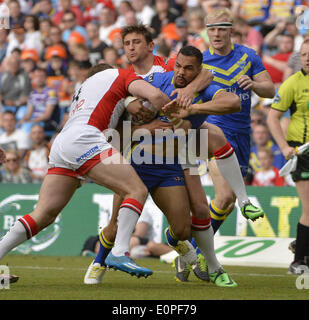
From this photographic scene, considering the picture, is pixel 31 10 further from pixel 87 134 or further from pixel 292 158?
pixel 87 134

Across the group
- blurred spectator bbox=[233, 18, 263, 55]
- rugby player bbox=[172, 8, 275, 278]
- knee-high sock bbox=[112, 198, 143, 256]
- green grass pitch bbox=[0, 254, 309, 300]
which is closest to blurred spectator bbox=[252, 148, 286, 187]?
green grass pitch bbox=[0, 254, 309, 300]

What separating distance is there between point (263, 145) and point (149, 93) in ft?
20.5

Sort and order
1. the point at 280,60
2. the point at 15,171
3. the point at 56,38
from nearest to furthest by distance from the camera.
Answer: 1. the point at 15,171
2. the point at 280,60
3. the point at 56,38

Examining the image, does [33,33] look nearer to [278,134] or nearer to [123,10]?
[123,10]

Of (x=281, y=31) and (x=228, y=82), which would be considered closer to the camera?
(x=228, y=82)

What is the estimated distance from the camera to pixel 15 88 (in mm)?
16125

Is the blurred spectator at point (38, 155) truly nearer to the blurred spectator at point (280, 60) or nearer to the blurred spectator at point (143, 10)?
the blurred spectator at point (143, 10)

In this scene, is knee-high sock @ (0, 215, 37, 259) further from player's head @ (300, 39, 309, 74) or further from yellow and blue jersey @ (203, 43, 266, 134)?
player's head @ (300, 39, 309, 74)

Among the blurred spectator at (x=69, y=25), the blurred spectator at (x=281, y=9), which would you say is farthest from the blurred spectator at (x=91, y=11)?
the blurred spectator at (x=281, y=9)

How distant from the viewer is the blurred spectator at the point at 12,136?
14477mm

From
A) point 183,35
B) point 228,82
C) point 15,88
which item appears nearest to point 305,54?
point 228,82

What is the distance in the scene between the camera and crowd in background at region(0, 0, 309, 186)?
13.4 m

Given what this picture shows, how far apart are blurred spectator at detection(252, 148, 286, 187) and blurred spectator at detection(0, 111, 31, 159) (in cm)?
456
